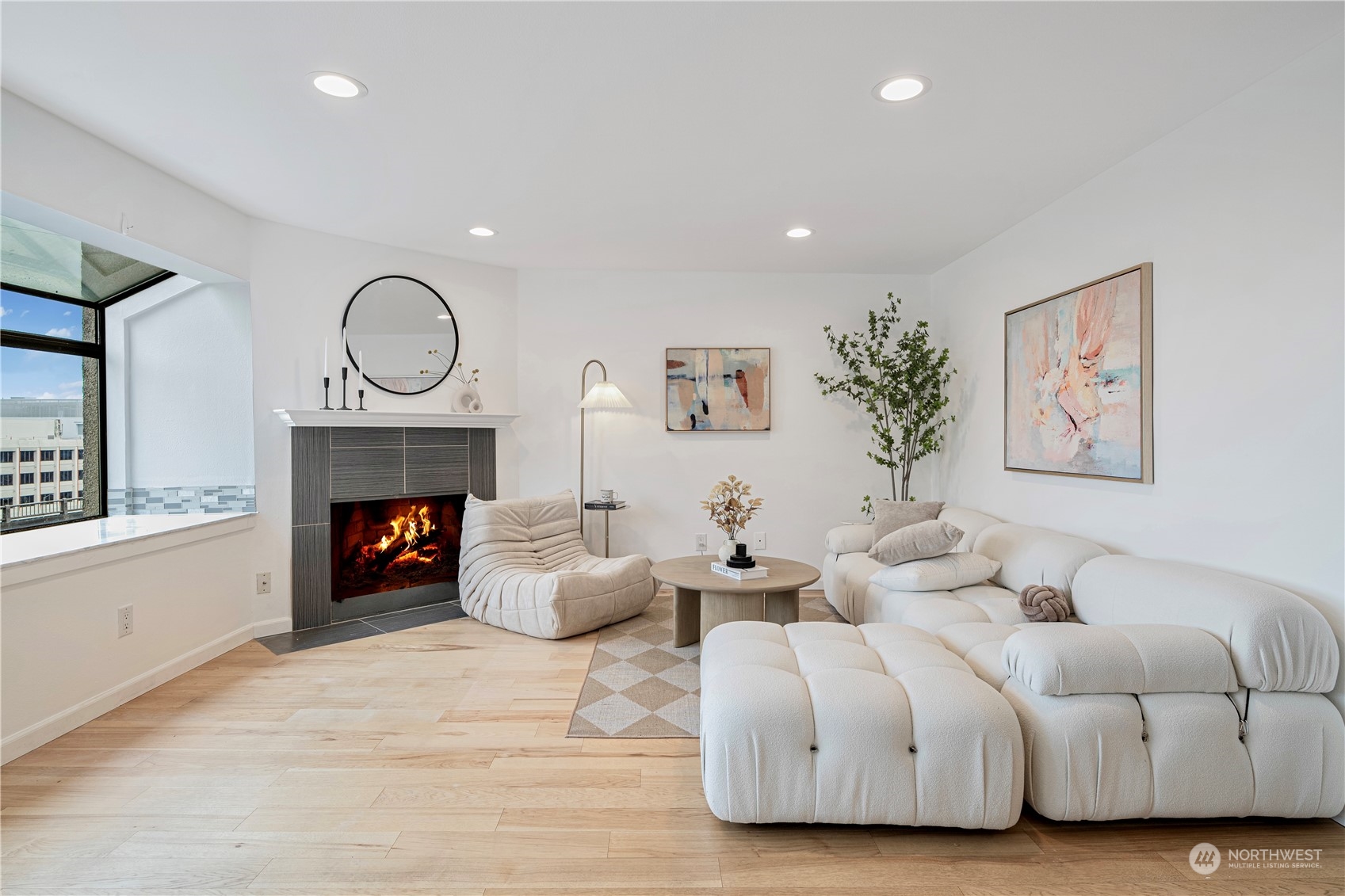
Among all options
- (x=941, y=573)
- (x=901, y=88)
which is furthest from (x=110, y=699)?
(x=901, y=88)

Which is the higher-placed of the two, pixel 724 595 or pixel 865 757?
pixel 724 595

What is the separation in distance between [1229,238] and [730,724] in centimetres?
249

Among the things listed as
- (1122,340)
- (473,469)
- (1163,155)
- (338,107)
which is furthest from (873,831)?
(473,469)

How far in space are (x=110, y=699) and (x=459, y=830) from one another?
6.50ft

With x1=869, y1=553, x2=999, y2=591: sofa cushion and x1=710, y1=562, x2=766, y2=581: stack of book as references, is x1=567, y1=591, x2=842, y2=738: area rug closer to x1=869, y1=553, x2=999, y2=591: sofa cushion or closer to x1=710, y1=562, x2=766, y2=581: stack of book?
x1=710, y1=562, x2=766, y2=581: stack of book

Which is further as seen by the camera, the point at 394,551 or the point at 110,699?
the point at 394,551

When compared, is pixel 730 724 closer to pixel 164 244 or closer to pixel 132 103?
pixel 132 103

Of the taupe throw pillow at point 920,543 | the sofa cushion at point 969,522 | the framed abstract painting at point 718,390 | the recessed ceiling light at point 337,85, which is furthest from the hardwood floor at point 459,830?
the framed abstract painting at point 718,390

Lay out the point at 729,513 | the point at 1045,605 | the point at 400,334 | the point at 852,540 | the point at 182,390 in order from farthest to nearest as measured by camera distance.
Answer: the point at 400,334, the point at 852,540, the point at 182,390, the point at 729,513, the point at 1045,605

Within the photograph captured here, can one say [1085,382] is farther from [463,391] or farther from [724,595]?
[463,391]

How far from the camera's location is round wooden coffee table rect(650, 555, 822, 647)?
10.9ft

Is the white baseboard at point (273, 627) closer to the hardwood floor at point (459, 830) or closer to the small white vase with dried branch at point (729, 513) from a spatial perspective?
the hardwood floor at point (459, 830)

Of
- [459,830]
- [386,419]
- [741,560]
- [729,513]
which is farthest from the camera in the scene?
[386,419]

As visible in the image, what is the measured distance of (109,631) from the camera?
9.36ft
